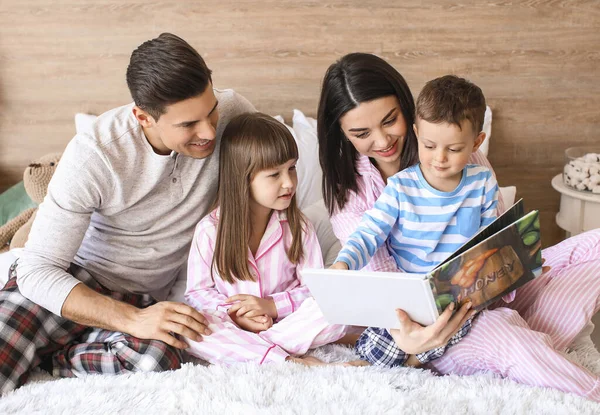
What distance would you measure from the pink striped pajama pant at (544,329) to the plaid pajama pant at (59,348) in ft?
2.28

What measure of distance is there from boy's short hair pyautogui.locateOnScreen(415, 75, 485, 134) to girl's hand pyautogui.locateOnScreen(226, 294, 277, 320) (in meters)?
0.63

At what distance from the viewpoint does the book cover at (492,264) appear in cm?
126

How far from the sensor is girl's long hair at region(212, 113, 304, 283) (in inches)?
67.6

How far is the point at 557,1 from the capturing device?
240 cm

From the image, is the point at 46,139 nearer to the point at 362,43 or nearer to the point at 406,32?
the point at 362,43

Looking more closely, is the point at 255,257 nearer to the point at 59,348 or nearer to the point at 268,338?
the point at 268,338

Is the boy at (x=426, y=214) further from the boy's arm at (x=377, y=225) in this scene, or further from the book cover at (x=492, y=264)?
the book cover at (x=492, y=264)

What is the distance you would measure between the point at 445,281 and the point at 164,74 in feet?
2.65

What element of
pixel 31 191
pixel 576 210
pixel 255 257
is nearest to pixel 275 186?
pixel 255 257

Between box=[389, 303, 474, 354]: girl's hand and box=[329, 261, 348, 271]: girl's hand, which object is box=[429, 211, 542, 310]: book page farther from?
box=[329, 261, 348, 271]: girl's hand

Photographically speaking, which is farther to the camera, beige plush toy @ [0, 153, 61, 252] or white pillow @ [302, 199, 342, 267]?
beige plush toy @ [0, 153, 61, 252]

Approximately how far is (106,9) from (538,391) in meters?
1.98

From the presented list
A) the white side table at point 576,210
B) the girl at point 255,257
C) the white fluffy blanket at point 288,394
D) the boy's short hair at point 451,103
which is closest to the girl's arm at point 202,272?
the girl at point 255,257

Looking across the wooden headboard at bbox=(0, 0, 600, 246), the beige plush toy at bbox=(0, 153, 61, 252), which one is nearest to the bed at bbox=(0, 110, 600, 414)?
the beige plush toy at bbox=(0, 153, 61, 252)
